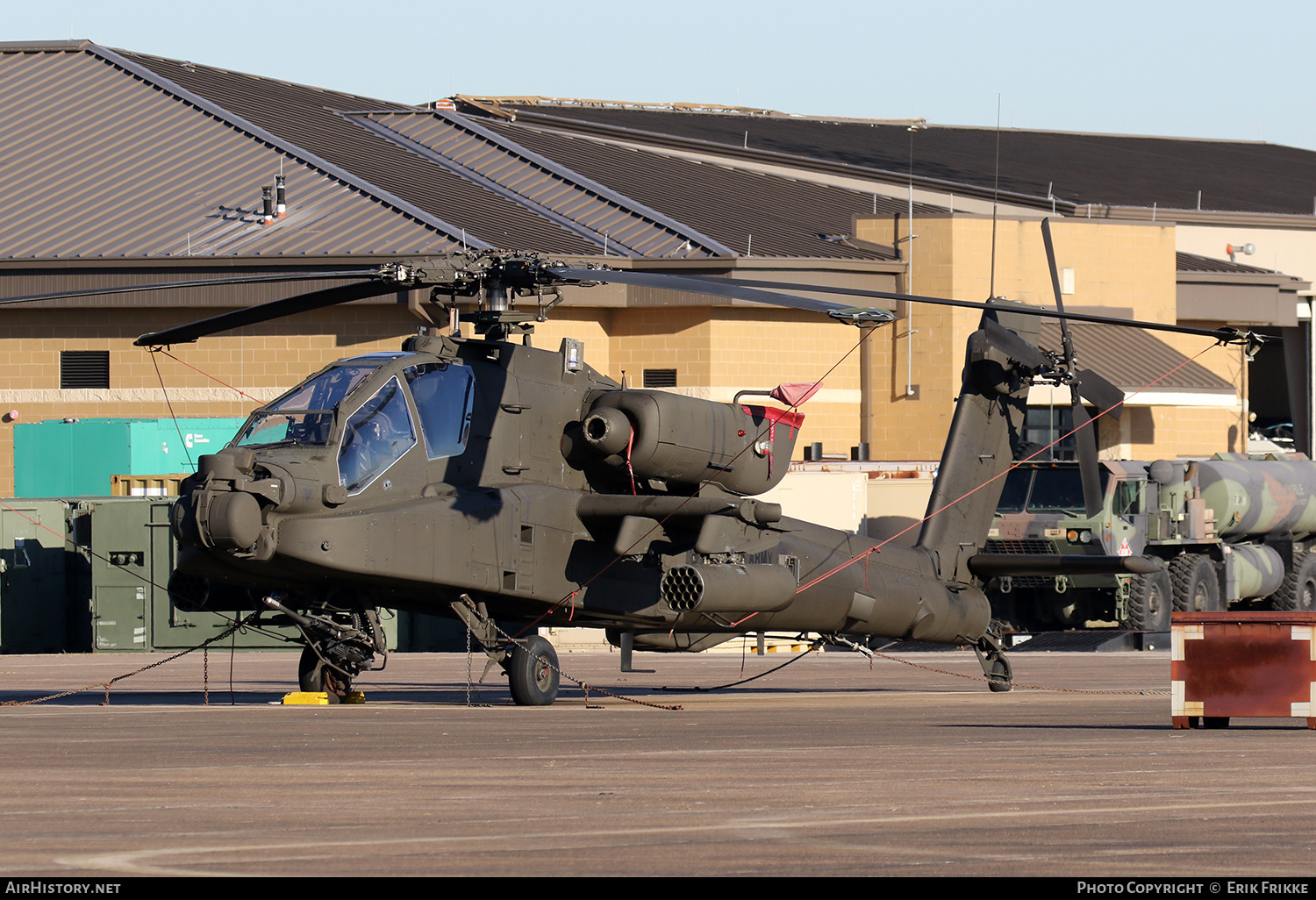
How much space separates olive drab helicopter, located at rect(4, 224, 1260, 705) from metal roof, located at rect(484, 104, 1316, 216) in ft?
129

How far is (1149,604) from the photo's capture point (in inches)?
1207

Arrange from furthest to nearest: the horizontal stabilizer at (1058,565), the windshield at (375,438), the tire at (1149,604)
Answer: the tire at (1149,604) < the horizontal stabilizer at (1058,565) < the windshield at (375,438)

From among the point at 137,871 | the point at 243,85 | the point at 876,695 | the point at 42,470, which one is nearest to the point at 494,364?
the point at 876,695

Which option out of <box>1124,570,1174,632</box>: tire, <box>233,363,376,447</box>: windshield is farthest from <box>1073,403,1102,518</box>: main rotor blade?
<box>1124,570,1174,632</box>: tire

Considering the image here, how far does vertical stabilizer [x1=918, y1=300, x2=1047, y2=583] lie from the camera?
2012cm

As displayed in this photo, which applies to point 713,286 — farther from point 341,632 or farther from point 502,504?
point 341,632

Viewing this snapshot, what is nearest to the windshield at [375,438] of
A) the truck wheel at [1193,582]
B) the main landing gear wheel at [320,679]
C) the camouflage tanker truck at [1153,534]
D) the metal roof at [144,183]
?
the main landing gear wheel at [320,679]

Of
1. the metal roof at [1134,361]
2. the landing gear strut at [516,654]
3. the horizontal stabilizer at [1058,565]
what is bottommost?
the landing gear strut at [516,654]

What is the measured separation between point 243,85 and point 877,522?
23868 millimetres

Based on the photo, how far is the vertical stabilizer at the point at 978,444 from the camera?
20125 millimetres

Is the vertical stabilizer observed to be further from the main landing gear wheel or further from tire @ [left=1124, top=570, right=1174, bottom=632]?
tire @ [left=1124, top=570, right=1174, bottom=632]

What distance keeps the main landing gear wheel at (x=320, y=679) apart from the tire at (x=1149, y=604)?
1746 cm

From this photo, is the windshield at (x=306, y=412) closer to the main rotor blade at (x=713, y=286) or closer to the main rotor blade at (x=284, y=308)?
the main rotor blade at (x=284, y=308)

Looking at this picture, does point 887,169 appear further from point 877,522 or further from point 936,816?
point 936,816
